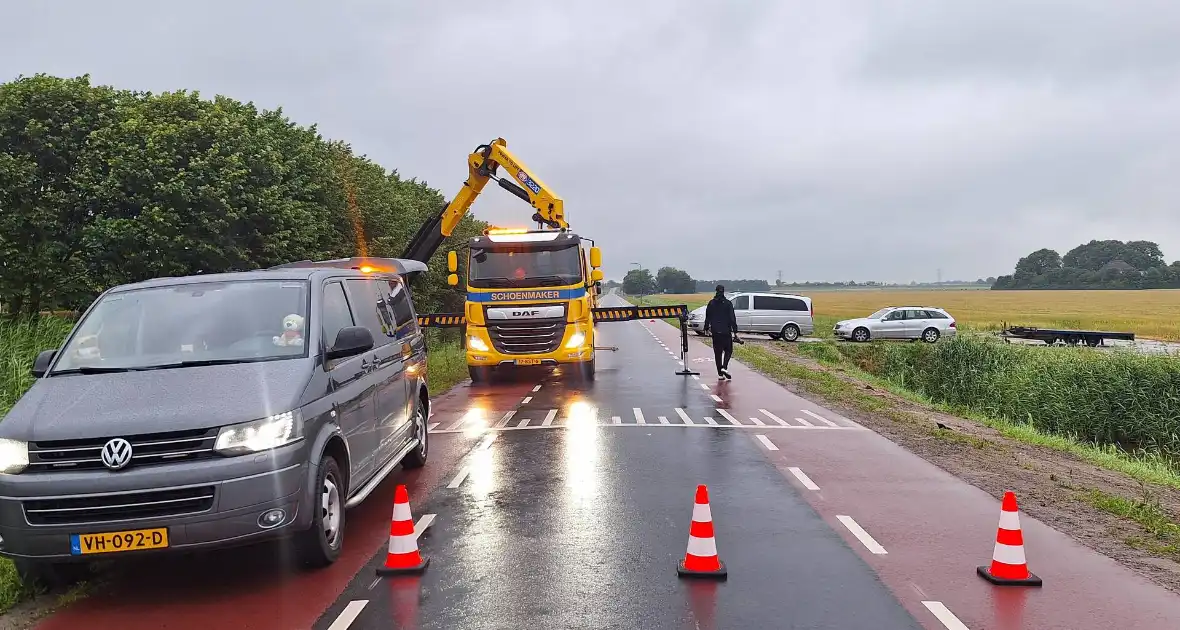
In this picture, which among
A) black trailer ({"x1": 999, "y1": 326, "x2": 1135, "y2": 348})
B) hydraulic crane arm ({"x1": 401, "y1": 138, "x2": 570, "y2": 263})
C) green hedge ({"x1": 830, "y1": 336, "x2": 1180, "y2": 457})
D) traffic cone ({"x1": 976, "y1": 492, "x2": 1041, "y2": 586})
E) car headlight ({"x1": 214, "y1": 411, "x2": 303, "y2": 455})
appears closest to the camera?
car headlight ({"x1": 214, "y1": 411, "x2": 303, "y2": 455})

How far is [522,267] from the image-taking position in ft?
54.8

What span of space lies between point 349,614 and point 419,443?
4104 millimetres

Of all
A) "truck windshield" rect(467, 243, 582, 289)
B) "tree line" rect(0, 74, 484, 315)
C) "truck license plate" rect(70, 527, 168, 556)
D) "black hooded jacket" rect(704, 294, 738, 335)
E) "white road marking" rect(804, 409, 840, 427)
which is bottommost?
"white road marking" rect(804, 409, 840, 427)

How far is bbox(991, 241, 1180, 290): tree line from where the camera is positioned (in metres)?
114

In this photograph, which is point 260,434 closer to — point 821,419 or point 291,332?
point 291,332

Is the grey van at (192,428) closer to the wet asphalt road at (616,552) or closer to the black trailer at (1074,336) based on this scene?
the wet asphalt road at (616,552)

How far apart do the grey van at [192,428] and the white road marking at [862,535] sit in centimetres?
397

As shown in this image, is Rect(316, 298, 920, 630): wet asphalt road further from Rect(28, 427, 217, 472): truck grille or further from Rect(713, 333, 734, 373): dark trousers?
Rect(713, 333, 734, 373): dark trousers

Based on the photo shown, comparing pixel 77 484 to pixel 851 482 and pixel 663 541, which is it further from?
pixel 851 482

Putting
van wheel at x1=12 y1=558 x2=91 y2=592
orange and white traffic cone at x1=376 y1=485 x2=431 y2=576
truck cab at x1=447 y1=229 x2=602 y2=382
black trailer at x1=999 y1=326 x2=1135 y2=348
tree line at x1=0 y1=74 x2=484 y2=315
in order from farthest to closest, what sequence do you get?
black trailer at x1=999 y1=326 x2=1135 y2=348 < truck cab at x1=447 y1=229 x2=602 y2=382 < tree line at x1=0 y1=74 x2=484 y2=315 < orange and white traffic cone at x1=376 y1=485 x2=431 y2=576 < van wheel at x1=12 y1=558 x2=91 y2=592

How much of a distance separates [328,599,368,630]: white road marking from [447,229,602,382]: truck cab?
11.6 metres

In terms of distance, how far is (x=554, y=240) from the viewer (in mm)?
16781

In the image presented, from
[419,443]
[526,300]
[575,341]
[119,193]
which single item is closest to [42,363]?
[419,443]

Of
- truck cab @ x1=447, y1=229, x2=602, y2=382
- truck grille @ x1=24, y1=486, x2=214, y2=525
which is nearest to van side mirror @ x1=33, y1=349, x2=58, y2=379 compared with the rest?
truck grille @ x1=24, y1=486, x2=214, y2=525
